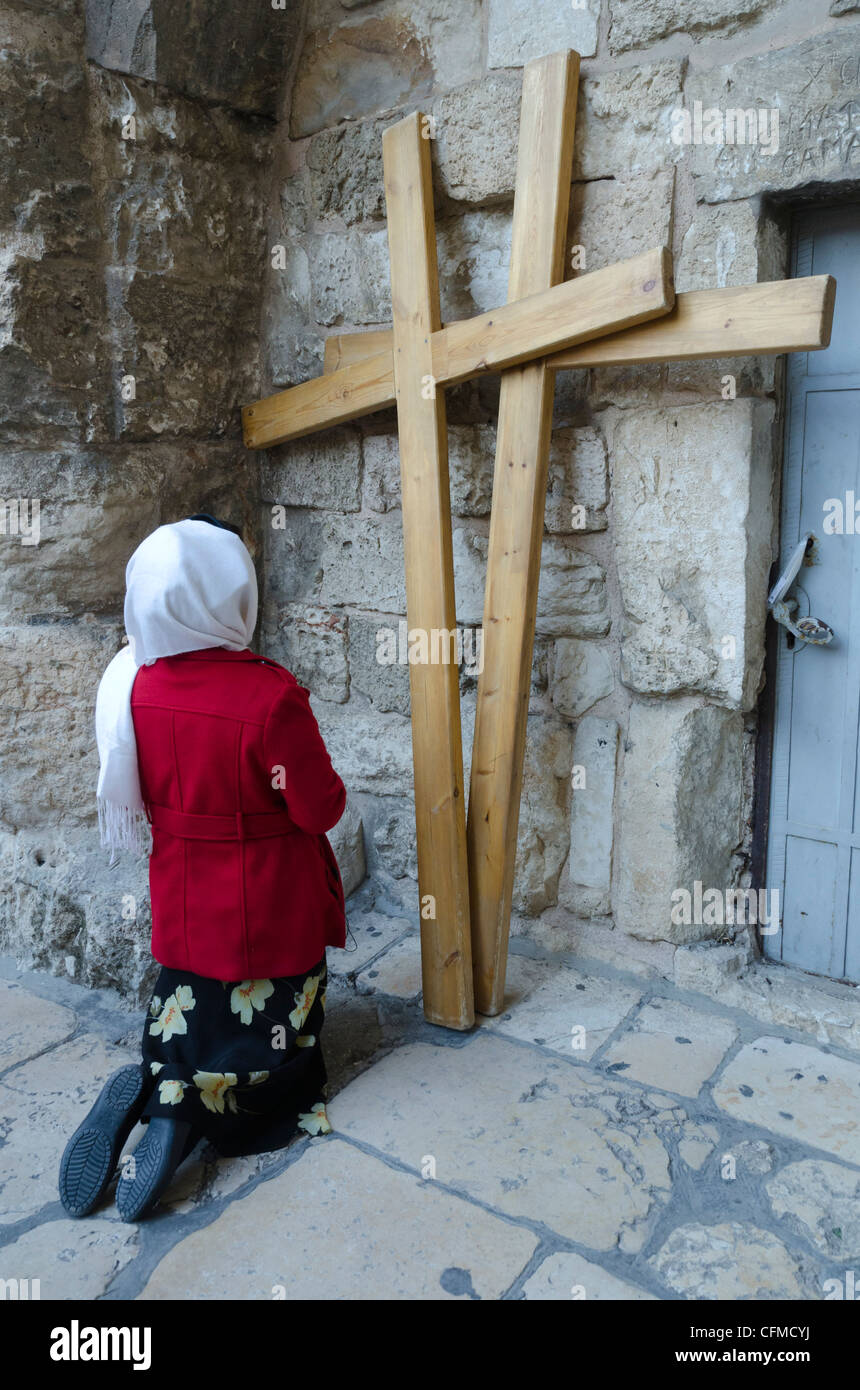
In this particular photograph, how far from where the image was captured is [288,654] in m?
3.24

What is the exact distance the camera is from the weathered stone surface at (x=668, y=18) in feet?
7.23

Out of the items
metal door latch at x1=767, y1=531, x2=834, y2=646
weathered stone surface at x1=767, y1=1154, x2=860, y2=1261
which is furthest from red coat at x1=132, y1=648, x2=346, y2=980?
metal door latch at x1=767, y1=531, x2=834, y2=646

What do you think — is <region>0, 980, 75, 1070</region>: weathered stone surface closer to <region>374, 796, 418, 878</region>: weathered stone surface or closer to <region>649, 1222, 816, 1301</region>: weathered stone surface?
<region>374, 796, 418, 878</region>: weathered stone surface

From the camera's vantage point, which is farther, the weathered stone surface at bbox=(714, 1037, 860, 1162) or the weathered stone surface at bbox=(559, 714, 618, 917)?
the weathered stone surface at bbox=(559, 714, 618, 917)

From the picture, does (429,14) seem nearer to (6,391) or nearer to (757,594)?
(6,391)

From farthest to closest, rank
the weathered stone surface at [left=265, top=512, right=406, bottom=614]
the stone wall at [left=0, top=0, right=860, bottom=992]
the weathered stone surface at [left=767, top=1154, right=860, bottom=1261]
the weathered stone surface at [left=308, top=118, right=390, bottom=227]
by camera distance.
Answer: the weathered stone surface at [left=265, top=512, right=406, bottom=614]
the weathered stone surface at [left=308, top=118, right=390, bottom=227]
the stone wall at [left=0, top=0, right=860, bottom=992]
the weathered stone surface at [left=767, top=1154, right=860, bottom=1261]

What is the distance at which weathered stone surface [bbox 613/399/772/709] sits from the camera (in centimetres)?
236

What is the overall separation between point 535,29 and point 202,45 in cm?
88

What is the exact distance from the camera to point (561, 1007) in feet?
8.45

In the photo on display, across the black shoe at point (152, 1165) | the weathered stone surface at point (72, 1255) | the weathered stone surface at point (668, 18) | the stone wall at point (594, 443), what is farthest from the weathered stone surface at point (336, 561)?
the weathered stone surface at point (72, 1255)

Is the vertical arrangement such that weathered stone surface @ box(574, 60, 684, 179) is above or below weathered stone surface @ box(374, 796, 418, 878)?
above

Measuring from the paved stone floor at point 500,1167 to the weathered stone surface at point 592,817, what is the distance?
241mm

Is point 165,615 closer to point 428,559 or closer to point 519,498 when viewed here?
point 428,559

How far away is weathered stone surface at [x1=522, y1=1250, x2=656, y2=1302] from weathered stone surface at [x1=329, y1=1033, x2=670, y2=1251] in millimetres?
67
